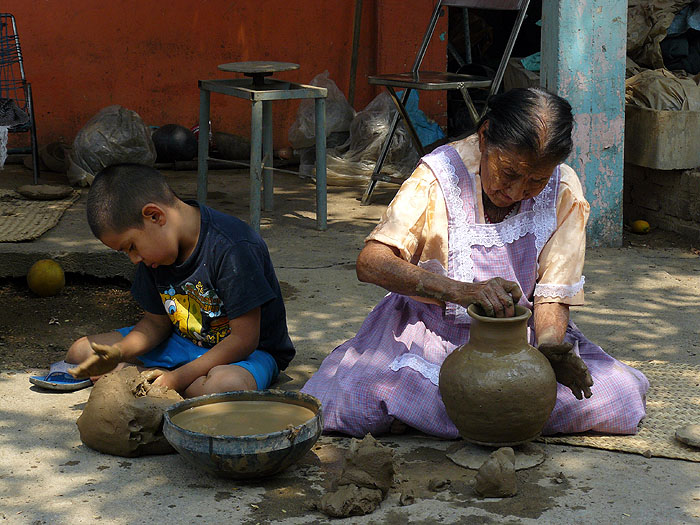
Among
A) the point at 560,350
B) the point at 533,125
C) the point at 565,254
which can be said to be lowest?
the point at 560,350

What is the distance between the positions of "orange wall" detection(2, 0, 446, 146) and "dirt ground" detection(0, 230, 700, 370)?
11.8 feet

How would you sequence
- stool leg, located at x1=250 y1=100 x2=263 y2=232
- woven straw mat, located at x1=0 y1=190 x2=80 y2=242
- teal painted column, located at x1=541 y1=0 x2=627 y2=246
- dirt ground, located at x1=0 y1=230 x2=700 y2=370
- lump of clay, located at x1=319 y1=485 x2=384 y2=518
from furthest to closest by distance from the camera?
stool leg, located at x1=250 y1=100 x2=263 y2=232, woven straw mat, located at x1=0 y1=190 x2=80 y2=242, teal painted column, located at x1=541 y1=0 x2=627 y2=246, dirt ground, located at x1=0 y1=230 x2=700 y2=370, lump of clay, located at x1=319 y1=485 x2=384 y2=518

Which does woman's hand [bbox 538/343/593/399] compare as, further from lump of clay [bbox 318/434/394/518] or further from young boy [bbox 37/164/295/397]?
young boy [bbox 37/164/295/397]

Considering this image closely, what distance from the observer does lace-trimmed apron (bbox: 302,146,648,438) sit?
3.14m

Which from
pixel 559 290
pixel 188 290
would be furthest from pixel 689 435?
pixel 188 290

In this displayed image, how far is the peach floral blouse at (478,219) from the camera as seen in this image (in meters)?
3.18

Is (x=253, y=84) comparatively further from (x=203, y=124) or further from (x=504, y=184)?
(x=504, y=184)

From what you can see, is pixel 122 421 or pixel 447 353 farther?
pixel 447 353

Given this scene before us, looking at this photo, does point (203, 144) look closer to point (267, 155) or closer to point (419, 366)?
point (267, 155)

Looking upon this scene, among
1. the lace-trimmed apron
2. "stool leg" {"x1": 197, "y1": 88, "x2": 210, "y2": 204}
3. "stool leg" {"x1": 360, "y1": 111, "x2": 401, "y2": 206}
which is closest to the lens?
the lace-trimmed apron

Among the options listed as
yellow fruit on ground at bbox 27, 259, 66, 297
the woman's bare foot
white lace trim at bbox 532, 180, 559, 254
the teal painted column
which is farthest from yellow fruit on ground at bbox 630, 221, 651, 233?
yellow fruit on ground at bbox 27, 259, 66, 297

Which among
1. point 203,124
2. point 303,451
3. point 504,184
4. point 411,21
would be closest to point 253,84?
point 203,124

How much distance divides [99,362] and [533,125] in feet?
5.45

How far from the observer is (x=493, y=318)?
2832 millimetres
